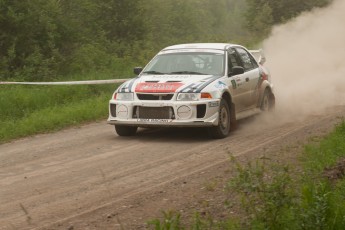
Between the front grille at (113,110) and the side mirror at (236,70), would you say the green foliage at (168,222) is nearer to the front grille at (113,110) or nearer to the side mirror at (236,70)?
the front grille at (113,110)

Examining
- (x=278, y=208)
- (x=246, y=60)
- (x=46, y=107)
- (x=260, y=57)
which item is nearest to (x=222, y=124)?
(x=246, y=60)

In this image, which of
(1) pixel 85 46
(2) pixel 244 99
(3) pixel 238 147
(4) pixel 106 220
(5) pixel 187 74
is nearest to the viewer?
(4) pixel 106 220

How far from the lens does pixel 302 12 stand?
121ft

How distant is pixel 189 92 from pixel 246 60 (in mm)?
2841

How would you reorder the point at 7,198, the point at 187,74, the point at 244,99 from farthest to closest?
the point at 244,99, the point at 187,74, the point at 7,198

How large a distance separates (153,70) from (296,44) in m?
15.6

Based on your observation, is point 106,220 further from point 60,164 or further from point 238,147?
point 238,147

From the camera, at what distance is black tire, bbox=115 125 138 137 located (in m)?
11.7

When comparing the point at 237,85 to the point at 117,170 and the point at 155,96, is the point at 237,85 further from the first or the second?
the point at 117,170

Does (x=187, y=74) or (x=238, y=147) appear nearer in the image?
(x=238, y=147)

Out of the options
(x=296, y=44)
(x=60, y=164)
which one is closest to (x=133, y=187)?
(x=60, y=164)

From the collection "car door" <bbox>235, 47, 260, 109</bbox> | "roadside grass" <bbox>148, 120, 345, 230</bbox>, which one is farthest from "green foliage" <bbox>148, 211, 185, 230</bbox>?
"car door" <bbox>235, 47, 260, 109</bbox>

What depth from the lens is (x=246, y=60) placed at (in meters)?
13.4

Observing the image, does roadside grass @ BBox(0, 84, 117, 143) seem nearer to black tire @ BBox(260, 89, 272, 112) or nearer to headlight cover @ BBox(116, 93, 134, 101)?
headlight cover @ BBox(116, 93, 134, 101)
